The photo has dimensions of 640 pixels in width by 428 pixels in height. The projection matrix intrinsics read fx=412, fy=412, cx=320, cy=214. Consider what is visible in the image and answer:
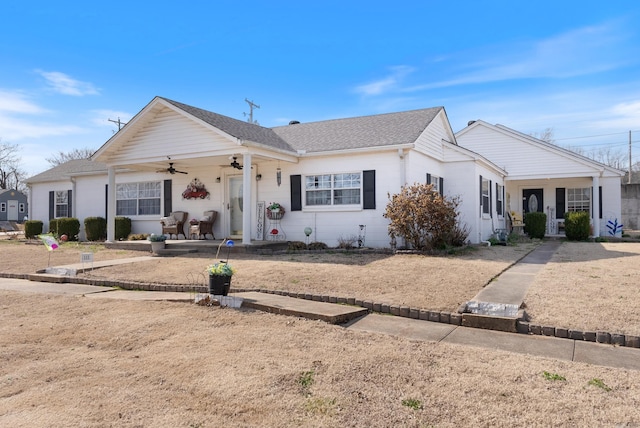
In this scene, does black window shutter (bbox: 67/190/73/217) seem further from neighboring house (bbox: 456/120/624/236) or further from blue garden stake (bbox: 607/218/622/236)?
blue garden stake (bbox: 607/218/622/236)

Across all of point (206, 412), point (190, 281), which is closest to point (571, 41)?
point (190, 281)

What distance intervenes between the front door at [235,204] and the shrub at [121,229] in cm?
463

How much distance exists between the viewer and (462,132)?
838 inches

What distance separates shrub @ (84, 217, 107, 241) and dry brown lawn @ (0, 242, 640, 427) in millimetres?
11687

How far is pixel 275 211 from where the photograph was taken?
44.3ft

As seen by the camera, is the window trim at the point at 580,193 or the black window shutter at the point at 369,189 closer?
the black window shutter at the point at 369,189

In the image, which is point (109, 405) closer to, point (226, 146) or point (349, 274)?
point (349, 274)

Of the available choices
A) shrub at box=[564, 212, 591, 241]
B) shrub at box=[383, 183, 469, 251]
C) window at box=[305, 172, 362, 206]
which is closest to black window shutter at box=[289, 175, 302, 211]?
window at box=[305, 172, 362, 206]

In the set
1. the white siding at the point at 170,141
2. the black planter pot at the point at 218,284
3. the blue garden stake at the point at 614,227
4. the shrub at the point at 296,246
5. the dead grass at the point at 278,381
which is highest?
the white siding at the point at 170,141

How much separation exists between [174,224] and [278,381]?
41.6ft

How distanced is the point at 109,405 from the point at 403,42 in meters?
14.5

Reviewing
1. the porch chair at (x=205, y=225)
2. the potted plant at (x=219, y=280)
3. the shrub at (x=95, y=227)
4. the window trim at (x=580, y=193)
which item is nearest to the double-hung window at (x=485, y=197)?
the window trim at (x=580, y=193)

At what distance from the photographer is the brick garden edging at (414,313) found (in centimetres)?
436

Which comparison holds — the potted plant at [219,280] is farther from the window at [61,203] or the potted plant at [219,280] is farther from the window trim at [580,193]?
the window trim at [580,193]
